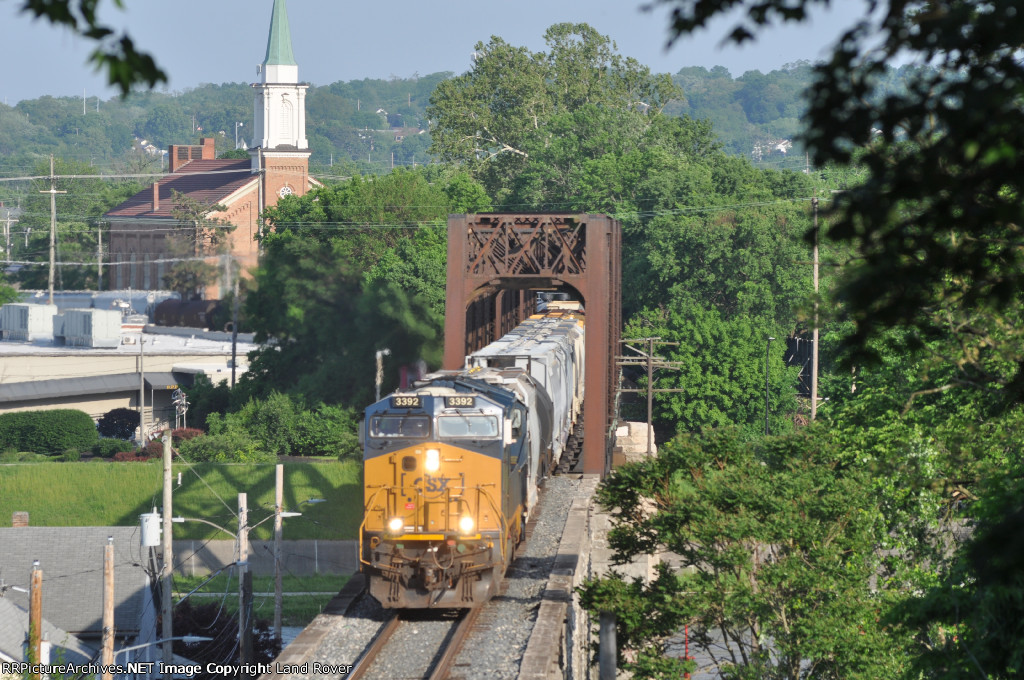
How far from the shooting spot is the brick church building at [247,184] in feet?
357

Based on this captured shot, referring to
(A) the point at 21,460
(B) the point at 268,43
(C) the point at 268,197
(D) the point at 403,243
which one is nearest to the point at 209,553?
(A) the point at 21,460

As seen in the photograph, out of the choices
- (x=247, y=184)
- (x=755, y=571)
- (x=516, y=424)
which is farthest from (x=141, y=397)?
(x=755, y=571)

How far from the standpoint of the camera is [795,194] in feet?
260

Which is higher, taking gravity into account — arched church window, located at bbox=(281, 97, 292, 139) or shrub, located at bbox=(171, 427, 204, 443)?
arched church window, located at bbox=(281, 97, 292, 139)

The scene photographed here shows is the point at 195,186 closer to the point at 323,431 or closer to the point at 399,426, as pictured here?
the point at 323,431

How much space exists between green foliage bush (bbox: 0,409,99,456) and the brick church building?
30260 millimetres

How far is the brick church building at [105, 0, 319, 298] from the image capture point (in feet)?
357

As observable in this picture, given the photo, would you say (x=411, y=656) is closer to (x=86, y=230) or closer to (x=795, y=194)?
(x=795, y=194)

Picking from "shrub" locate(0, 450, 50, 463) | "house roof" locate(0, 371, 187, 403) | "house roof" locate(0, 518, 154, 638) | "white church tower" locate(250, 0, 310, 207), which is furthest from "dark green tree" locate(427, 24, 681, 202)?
"house roof" locate(0, 518, 154, 638)

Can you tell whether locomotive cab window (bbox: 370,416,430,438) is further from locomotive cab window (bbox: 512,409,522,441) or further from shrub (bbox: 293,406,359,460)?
shrub (bbox: 293,406,359,460)

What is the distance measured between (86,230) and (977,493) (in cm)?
13160

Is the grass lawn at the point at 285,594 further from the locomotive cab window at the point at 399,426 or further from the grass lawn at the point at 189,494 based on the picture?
the locomotive cab window at the point at 399,426

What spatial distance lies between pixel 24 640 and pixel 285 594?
54.4 feet

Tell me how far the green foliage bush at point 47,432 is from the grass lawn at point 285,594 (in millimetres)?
18230
